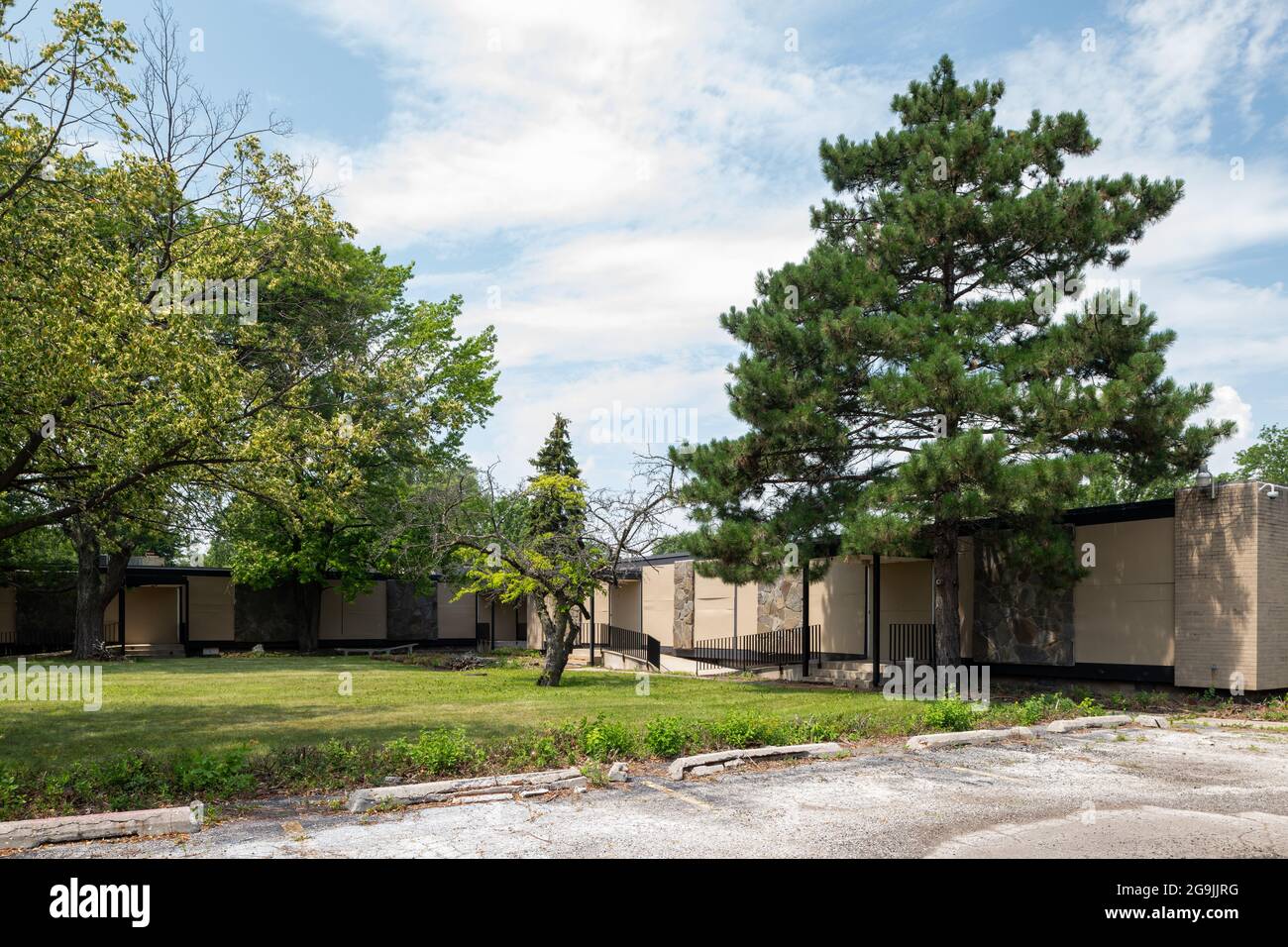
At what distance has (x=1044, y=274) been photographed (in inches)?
771

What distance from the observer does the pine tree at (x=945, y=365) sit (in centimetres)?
1683

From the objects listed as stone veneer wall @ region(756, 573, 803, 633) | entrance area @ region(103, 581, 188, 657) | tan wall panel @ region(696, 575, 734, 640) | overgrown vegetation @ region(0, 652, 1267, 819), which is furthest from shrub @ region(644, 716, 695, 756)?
entrance area @ region(103, 581, 188, 657)

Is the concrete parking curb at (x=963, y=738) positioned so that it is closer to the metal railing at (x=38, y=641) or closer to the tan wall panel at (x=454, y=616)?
the tan wall panel at (x=454, y=616)

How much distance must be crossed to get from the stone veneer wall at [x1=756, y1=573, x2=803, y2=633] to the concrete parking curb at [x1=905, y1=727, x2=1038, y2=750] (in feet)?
42.5

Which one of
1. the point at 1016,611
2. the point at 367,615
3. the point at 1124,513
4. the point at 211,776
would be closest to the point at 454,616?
the point at 367,615

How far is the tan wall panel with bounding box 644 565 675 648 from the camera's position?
1273 inches

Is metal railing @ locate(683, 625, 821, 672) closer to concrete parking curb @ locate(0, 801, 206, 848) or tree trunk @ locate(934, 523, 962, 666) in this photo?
tree trunk @ locate(934, 523, 962, 666)

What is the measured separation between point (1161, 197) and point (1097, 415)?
561 centimetres

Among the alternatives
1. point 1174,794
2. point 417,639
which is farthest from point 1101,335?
point 417,639

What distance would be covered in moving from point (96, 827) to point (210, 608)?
32854 millimetres

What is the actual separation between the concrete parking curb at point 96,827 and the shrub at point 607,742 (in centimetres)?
414

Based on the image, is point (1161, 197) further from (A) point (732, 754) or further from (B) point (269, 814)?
(B) point (269, 814)

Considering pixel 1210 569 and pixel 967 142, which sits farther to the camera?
pixel 967 142

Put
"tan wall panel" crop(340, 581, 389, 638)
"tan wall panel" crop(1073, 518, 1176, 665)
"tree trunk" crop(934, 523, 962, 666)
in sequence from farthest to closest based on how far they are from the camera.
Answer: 1. "tan wall panel" crop(340, 581, 389, 638)
2. "tree trunk" crop(934, 523, 962, 666)
3. "tan wall panel" crop(1073, 518, 1176, 665)
